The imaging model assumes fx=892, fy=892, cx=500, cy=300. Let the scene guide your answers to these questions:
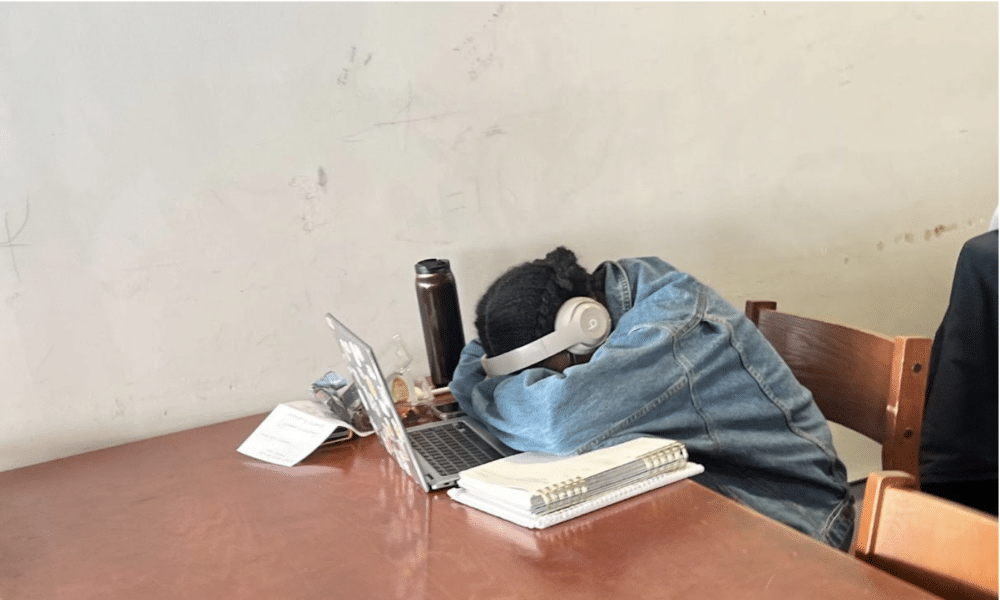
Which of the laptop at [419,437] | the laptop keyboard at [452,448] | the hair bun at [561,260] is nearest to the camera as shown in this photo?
the laptop at [419,437]

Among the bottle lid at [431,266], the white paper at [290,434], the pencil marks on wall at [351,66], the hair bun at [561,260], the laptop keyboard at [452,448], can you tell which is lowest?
the laptop keyboard at [452,448]

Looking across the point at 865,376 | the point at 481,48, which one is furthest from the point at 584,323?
the point at 481,48

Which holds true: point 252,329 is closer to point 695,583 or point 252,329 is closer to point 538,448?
point 538,448

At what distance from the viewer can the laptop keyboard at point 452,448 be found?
1.20 meters

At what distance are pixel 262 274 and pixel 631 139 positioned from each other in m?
0.79

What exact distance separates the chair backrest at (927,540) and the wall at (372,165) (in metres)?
1.00

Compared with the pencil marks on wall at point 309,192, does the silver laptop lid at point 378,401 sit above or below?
below

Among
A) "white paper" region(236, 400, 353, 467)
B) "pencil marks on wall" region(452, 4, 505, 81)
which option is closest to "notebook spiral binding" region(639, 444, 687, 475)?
"white paper" region(236, 400, 353, 467)

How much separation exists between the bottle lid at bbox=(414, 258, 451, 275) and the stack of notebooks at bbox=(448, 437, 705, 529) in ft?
1.50

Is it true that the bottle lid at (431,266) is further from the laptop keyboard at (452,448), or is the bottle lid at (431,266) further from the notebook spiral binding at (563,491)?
the notebook spiral binding at (563,491)

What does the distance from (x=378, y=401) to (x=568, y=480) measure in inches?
11.2

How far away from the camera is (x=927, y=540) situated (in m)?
0.80

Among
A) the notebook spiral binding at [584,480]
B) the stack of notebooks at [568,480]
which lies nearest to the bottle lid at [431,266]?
the stack of notebooks at [568,480]

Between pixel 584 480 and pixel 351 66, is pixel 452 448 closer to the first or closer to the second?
pixel 584 480
